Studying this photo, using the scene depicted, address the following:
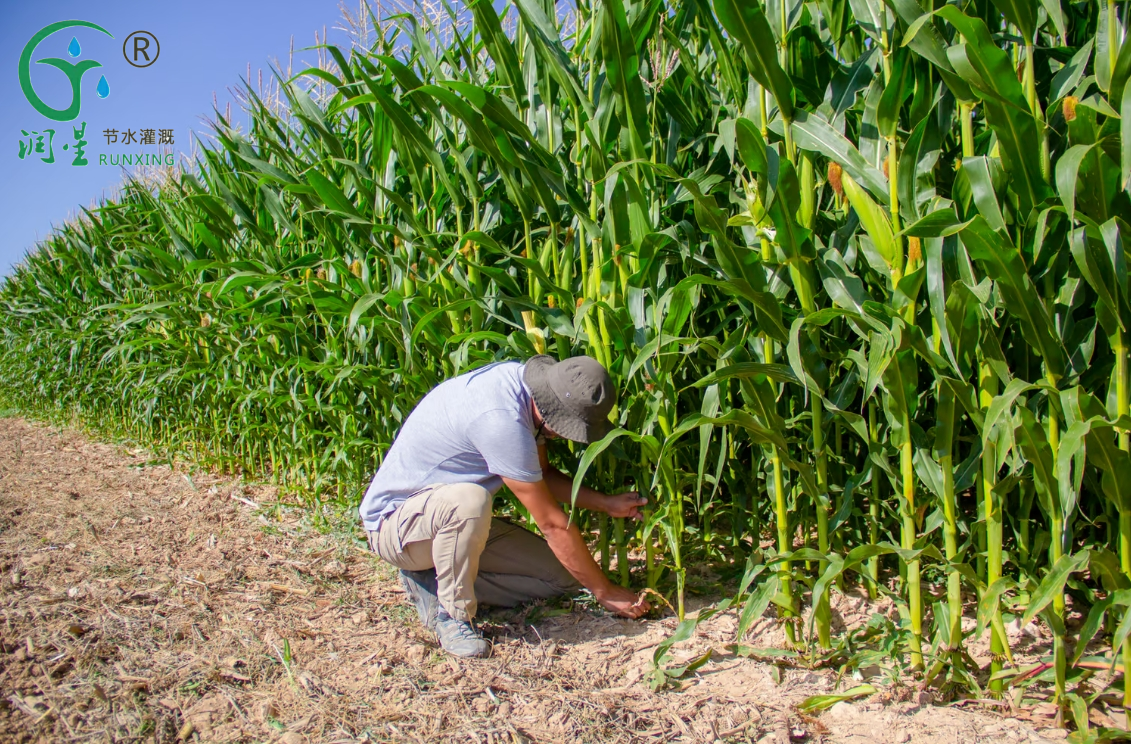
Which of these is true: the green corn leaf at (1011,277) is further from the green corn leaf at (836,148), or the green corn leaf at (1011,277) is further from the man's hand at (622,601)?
the man's hand at (622,601)

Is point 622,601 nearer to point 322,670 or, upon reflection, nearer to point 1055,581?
point 322,670

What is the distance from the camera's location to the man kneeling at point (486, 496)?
2.05 metres

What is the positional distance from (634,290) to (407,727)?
124 centimetres

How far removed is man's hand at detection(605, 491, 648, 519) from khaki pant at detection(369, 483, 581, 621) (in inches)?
14.5

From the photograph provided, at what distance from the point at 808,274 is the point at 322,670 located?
1704mm

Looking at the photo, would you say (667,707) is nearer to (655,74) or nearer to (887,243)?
(887,243)

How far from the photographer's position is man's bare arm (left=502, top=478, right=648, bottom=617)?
2102 mm

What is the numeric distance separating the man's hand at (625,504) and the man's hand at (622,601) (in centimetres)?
25

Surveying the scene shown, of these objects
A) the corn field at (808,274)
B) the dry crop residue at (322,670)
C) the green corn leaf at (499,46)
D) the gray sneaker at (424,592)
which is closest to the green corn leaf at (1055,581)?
the corn field at (808,274)

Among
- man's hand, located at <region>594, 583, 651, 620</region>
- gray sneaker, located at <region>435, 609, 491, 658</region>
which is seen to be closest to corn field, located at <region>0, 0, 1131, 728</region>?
man's hand, located at <region>594, 583, 651, 620</region>

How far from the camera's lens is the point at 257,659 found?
217cm

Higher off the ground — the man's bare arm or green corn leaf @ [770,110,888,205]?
green corn leaf @ [770,110,888,205]

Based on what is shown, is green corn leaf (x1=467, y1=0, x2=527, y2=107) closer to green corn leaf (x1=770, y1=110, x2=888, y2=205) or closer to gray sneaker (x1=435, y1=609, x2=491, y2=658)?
green corn leaf (x1=770, y1=110, x2=888, y2=205)

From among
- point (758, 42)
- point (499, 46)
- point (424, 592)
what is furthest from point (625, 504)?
point (499, 46)
